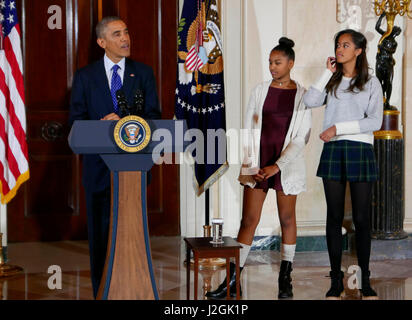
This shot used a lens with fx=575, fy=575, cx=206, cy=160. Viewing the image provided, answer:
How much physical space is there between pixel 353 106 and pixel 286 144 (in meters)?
0.47

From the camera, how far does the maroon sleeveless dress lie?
3.60 m

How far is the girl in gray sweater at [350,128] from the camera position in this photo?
3484 mm

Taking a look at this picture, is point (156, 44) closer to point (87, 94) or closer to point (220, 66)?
point (220, 66)

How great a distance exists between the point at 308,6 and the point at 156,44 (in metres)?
1.57

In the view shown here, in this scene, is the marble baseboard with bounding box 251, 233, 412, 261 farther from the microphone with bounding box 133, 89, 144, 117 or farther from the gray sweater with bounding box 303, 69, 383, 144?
the microphone with bounding box 133, 89, 144, 117

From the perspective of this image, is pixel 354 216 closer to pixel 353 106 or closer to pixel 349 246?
Answer: pixel 353 106

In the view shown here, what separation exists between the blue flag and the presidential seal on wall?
1.92 meters

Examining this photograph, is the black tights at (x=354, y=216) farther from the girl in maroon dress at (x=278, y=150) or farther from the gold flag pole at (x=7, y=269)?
the gold flag pole at (x=7, y=269)

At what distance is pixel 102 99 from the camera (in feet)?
10.8

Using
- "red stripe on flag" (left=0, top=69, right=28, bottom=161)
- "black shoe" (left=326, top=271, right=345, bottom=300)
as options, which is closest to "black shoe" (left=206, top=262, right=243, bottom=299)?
"black shoe" (left=326, top=271, right=345, bottom=300)

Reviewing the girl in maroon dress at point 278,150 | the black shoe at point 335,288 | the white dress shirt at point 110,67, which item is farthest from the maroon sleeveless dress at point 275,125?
the white dress shirt at point 110,67

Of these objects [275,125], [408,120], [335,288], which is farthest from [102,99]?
[408,120]

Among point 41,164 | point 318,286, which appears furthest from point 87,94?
point 41,164
